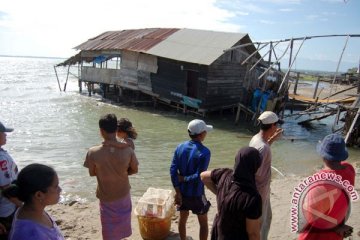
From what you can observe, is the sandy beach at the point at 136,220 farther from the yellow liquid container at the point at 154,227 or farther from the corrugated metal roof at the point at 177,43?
the corrugated metal roof at the point at 177,43

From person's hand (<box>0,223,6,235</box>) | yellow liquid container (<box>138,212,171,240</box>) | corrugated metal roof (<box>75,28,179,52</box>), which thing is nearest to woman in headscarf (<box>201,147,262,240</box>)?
person's hand (<box>0,223,6,235</box>)

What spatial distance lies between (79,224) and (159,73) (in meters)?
14.0

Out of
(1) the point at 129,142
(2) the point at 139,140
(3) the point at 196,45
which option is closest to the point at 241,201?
(1) the point at 129,142

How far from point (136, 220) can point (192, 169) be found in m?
2.29

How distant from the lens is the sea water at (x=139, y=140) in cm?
872

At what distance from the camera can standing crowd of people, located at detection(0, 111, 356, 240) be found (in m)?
2.15

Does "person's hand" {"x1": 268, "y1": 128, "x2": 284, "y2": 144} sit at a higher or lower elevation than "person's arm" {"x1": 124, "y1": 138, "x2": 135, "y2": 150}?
higher

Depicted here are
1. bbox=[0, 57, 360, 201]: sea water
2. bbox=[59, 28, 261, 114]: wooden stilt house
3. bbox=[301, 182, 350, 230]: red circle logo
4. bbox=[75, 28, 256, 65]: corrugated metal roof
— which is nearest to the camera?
bbox=[301, 182, 350, 230]: red circle logo

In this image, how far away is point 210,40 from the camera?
18141 mm

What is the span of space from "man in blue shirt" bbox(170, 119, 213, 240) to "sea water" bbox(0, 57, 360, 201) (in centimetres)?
383

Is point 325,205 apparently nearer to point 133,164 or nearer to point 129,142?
Result: point 133,164

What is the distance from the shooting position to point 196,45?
59.0 ft

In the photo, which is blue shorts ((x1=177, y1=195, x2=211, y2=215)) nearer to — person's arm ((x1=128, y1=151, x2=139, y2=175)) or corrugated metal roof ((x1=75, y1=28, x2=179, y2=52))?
person's arm ((x1=128, y1=151, x2=139, y2=175))

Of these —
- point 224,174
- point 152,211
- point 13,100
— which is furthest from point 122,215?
point 13,100
